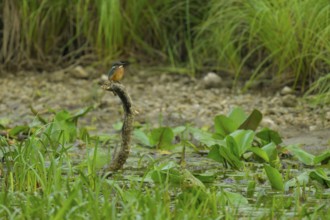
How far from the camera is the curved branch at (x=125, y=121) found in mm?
4578

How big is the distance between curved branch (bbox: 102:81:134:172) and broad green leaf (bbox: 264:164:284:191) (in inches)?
28.0

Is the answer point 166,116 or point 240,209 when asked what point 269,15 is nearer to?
point 166,116

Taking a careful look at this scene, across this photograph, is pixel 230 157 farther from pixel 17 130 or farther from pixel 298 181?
pixel 17 130

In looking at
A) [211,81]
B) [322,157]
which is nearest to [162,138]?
[322,157]

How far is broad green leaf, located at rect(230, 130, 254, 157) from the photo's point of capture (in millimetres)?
5289

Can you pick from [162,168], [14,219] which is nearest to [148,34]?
[162,168]

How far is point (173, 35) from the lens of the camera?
8828 mm

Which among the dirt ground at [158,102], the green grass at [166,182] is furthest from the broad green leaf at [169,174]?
the dirt ground at [158,102]

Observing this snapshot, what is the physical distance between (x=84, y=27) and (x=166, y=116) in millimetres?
1632

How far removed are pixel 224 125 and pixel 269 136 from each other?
0.32 meters

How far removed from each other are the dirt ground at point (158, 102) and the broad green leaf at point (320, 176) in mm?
1682

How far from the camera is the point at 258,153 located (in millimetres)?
5199

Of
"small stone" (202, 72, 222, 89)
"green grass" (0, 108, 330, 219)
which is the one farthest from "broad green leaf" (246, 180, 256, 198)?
"small stone" (202, 72, 222, 89)

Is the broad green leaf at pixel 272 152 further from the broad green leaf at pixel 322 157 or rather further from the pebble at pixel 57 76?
the pebble at pixel 57 76
